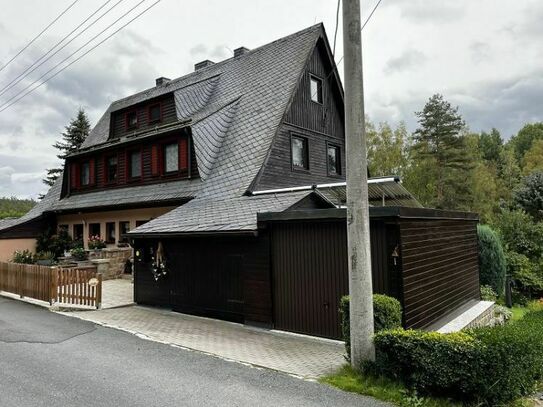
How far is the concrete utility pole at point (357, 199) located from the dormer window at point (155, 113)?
15.7 m

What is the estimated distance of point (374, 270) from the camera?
7.89 metres

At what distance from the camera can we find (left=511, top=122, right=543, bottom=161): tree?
2539 inches

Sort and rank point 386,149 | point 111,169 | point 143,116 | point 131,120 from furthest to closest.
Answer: point 386,149 → point 131,120 → point 143,116 → point 111,169

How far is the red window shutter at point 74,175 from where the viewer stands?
2197 centimetres

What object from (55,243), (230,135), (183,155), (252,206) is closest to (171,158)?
(183,155)

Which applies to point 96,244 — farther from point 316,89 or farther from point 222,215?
point 316,89

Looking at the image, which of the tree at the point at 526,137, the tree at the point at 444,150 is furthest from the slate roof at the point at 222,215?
the tree at the point at 526,137

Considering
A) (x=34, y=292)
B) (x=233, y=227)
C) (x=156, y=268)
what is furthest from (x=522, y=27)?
(x=34, y=292)

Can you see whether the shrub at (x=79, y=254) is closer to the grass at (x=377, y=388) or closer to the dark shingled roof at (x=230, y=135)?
the dark shingled roof at (x=230, y=135)

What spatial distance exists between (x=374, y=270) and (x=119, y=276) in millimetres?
13856

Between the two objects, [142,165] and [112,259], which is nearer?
[112,259]

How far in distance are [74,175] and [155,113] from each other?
5783 millimetres

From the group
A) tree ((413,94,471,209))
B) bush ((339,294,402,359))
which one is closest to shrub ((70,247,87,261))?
bush ((339,294,402,359))

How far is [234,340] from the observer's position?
8578 millimetres
